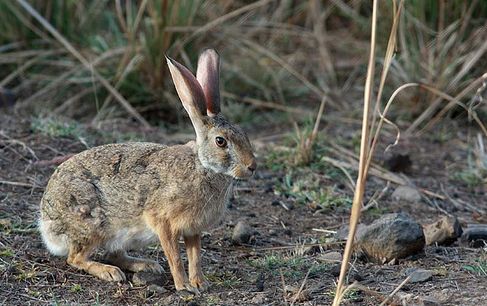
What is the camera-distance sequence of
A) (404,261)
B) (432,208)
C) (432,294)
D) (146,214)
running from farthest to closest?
(432,208)
(404,261)
(146,214)
(432,294)

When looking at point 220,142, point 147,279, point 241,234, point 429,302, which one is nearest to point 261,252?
point 241,234

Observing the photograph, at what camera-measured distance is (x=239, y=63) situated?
8.66 m

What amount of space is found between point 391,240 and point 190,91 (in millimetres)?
1338

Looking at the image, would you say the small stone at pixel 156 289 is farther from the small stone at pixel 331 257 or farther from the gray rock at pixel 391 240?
the gray rock at pixel 391 240

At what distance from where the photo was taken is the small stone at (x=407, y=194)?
6.30m

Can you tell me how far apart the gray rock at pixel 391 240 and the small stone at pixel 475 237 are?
0.49 m

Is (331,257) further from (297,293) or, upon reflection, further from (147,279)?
(147,279)

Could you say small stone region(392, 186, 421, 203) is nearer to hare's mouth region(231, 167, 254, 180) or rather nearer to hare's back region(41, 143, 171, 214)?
hare's back region(41, 143, 171, 214)

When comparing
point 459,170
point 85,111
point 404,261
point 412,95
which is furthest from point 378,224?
point 85,111

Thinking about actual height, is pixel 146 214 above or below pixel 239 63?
above

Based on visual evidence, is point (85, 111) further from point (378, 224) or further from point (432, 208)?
point (378, 224)

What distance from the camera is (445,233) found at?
17.2 ft

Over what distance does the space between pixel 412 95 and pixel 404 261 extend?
333cm

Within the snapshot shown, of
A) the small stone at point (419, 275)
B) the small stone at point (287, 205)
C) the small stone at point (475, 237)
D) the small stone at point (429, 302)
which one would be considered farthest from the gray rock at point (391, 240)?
the small stone at point (287, 205)
